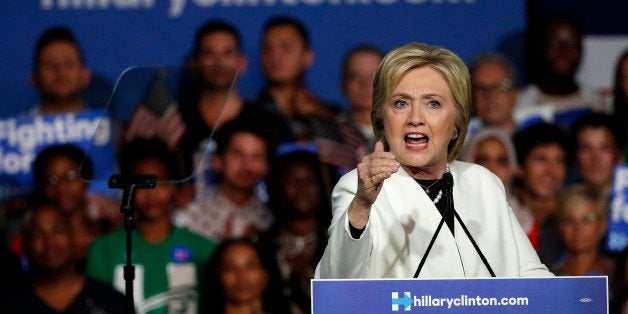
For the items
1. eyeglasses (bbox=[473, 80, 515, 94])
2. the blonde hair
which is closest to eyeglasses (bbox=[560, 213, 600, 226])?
eyeglasses (bbox=[473, 80, 515, 94])

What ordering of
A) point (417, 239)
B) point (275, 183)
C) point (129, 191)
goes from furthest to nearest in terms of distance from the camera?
point (275, 183), point (129, 191), point (417, 239)

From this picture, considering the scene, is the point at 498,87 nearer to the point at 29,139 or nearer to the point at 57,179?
the point at 57,179

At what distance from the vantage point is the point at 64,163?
5.55 m

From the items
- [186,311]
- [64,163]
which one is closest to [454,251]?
[186,311]

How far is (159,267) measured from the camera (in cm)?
533

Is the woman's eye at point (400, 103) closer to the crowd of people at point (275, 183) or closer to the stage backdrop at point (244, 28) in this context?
the crowd of people at point (275, 183)

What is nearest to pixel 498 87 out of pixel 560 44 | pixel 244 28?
→ pixel 560 44

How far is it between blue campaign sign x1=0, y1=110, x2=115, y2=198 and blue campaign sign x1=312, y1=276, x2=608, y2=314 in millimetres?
3598

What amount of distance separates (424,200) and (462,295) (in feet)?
1.24

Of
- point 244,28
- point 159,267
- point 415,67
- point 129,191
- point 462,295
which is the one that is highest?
point 244,28

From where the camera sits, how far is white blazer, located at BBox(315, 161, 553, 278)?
7.93 ft

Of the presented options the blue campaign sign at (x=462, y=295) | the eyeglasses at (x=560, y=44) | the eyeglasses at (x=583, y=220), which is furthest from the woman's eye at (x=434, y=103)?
the eyeglasses at (x=560, y=44)

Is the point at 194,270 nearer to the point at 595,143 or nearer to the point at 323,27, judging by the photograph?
the point at 323,27

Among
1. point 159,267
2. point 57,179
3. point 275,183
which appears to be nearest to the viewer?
point 159,267
